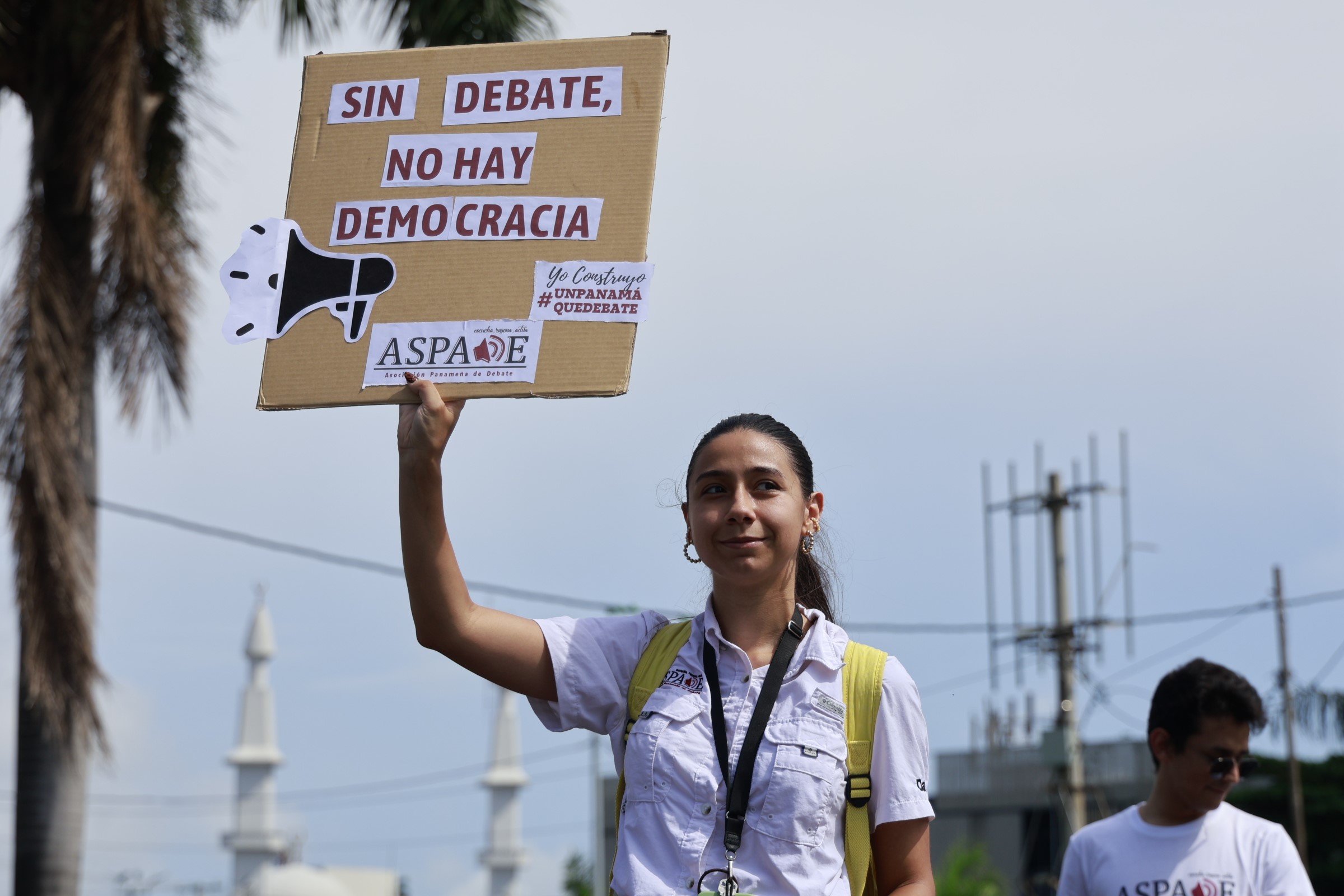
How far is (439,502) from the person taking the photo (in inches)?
109

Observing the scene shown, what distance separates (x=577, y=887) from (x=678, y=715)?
30.8 metres

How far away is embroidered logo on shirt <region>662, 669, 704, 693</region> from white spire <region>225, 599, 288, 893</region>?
3756 cm

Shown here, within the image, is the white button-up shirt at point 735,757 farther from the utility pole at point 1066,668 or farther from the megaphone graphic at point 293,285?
the utility pole at point 1066,668

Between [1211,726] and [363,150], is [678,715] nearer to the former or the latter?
[363,150]

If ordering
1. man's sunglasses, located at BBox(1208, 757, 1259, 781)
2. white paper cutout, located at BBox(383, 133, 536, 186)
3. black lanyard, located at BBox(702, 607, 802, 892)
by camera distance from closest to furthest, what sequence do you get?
black lanyard, located at BBox(702, 607, 802, 892) → white paper cutout, located at BBox(383, 133, 536, 186) → man's sunglasses, located at BBox(1208, 757, 1259, 781)

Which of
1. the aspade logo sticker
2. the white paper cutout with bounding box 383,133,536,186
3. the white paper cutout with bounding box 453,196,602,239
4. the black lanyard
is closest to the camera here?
the black lanyard

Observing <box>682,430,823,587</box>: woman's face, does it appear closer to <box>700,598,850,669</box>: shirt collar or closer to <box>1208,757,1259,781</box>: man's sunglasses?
<box>700,598,850,669</box>: shirt collar

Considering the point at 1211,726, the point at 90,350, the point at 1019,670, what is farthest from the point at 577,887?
the point at 1211,726

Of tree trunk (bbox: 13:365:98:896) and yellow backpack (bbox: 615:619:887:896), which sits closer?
yellow backpack (bbox: 615:619:887:896)

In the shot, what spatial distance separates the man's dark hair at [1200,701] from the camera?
13.5 feet

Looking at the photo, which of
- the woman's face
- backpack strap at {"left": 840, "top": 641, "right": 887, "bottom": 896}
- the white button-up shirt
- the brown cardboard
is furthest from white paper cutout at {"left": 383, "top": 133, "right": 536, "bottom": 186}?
backpack strap at {"left": 840, "top": 641, "right": 887, "bottom": 896}

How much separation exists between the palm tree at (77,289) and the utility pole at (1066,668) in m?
16.1

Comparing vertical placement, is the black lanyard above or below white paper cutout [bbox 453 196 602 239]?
below

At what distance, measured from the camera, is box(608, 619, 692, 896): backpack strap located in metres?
2.79
